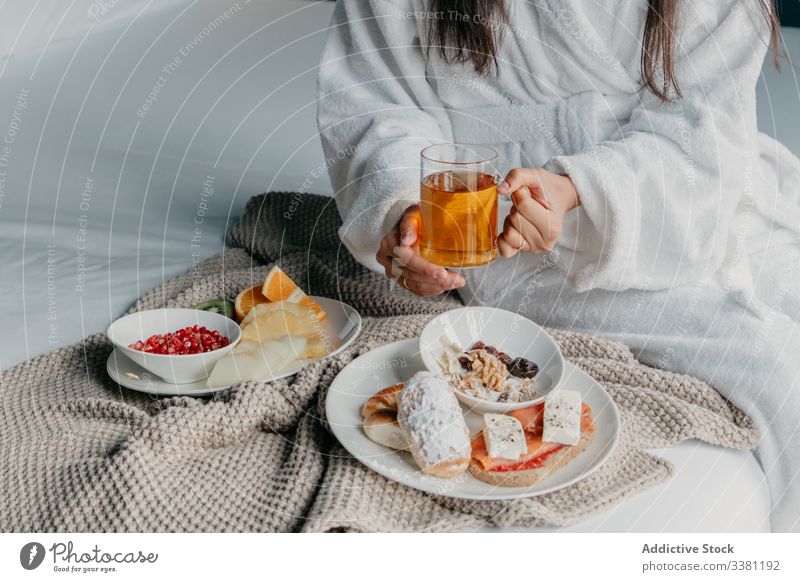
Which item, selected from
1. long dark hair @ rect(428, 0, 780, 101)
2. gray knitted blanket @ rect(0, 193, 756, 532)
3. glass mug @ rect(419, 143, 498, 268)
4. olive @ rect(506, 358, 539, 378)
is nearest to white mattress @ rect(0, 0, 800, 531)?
gray knitted blanket @ rect(0, 193, 756, 532)

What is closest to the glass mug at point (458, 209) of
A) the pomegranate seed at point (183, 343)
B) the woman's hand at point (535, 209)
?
the woman's hand at point (535, 209)

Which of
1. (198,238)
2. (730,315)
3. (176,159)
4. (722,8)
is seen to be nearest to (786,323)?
(730,315)

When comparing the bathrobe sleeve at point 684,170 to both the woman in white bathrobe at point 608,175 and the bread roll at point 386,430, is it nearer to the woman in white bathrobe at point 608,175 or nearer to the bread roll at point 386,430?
the woman in white bathrobe at point 608,175

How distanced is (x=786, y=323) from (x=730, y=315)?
0.05 m

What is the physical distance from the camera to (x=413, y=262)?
83cm

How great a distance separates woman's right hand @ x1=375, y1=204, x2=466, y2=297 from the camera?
0.82m

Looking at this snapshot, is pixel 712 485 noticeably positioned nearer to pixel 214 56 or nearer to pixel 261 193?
pixel 261 193

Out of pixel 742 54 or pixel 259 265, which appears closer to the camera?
pixel 742 54

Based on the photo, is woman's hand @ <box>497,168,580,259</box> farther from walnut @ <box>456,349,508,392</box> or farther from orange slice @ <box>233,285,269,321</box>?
orange slice @ <box>233,285,269,321</box>

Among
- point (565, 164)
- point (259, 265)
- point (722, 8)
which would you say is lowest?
point (259, 265)

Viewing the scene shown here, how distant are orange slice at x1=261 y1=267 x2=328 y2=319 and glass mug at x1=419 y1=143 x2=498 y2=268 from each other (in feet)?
0.70

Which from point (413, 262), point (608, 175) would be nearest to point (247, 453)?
point (413, 262)

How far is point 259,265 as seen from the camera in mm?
1152

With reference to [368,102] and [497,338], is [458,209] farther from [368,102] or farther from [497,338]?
[368,102]
